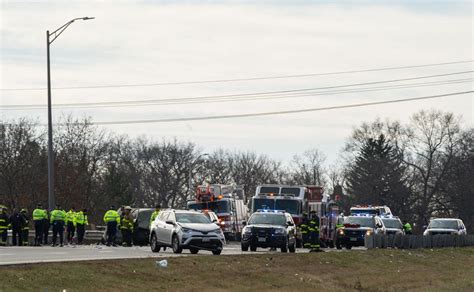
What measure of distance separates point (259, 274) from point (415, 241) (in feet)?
72.3

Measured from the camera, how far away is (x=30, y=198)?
7369cm

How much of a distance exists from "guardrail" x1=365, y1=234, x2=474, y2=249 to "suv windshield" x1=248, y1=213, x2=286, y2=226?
270 inches

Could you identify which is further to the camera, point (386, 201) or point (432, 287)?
point (386, 201)

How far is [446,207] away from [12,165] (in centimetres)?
5012

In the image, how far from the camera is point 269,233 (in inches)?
1626

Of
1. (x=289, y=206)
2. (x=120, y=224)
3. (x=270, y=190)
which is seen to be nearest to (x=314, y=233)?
(x=289, y=206)

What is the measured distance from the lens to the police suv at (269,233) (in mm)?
41312

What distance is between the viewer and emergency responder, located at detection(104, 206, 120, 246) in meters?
43.3

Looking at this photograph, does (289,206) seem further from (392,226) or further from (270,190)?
(392,226)

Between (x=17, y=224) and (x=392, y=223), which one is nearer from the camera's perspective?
(x=17, y=224)

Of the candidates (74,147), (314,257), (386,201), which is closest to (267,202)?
(314,257)

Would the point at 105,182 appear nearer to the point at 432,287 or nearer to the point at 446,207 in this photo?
the point at 446,207

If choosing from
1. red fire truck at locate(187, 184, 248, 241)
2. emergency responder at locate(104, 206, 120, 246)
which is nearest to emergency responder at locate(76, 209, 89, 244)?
emergency responder at locate(104, 206, 120, 246)

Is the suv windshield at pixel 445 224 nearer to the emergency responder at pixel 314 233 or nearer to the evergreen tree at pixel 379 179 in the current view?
the emergency responder at pixel 314 233
